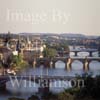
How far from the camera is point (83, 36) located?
2.10 m

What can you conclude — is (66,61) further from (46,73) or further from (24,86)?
(24,86)

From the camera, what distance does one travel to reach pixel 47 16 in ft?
6.84

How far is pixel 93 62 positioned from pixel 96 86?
0.18 meters

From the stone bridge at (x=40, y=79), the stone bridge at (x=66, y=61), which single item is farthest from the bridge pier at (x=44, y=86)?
the stone bridge at (x=66, y=61)

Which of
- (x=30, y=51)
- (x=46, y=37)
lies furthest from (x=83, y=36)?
(x=30, y=51)

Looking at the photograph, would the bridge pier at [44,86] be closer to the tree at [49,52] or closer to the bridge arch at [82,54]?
the tree at [49,52]

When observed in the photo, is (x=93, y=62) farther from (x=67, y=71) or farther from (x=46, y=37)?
(x=46, y=37)

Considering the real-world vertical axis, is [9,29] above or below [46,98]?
above

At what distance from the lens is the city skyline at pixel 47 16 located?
6.79 ft

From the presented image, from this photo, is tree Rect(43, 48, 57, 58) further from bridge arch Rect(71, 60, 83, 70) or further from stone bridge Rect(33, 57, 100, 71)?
bridge arch Rect(71, 60, 83, 70)

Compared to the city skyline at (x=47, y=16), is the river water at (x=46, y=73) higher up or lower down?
lower down

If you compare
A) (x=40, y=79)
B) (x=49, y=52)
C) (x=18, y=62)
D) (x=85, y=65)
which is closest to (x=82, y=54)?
(x=85, y=65)

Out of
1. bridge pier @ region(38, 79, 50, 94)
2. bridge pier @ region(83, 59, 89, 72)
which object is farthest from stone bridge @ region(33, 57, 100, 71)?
bridge pier @ region(38, 79, 50, 94)

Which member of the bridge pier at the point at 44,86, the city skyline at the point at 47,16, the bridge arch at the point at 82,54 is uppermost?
the city skyline at the point at 47,16
